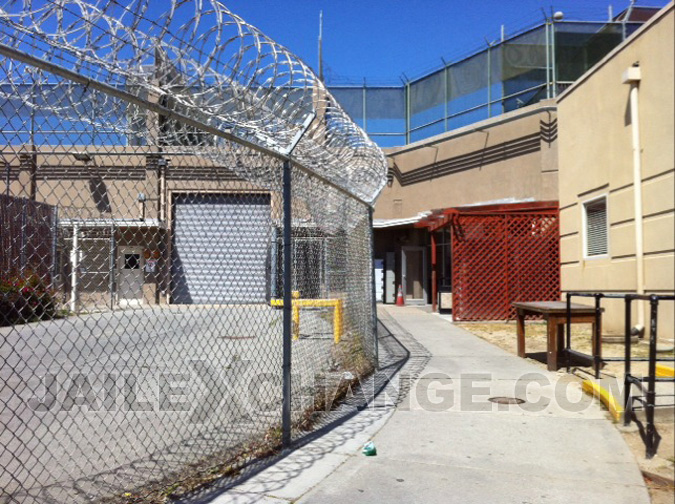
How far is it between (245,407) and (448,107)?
17.1 metres

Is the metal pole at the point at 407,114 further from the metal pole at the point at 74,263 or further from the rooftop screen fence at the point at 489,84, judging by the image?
the metal pole at the point at 74,263

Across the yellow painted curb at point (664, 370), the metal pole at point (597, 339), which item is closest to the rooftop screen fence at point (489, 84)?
the metal pole at point (597, 339)

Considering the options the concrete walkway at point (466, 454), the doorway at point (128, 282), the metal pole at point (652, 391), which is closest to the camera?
the metal pole at point (652, 391)

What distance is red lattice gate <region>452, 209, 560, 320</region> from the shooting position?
14.1 metres

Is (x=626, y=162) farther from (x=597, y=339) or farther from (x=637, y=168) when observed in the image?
(x=597, y=339)

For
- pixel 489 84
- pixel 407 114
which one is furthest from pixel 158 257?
pixel 407 114

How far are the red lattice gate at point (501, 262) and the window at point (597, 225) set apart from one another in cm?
955

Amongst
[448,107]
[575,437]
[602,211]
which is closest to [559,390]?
[575,437]

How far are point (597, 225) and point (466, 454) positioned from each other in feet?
6.17

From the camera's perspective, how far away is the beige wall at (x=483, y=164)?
1628 centimetres

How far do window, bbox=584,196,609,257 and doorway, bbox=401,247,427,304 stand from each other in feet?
57.0

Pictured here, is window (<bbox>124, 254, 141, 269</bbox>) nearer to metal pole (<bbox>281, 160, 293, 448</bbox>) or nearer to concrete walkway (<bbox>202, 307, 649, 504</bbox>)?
metal pole (<bbox>281, 160, 293, 448</bbox>)

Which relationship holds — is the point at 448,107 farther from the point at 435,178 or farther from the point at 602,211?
the point at 602,211

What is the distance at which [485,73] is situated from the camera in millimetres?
19344
